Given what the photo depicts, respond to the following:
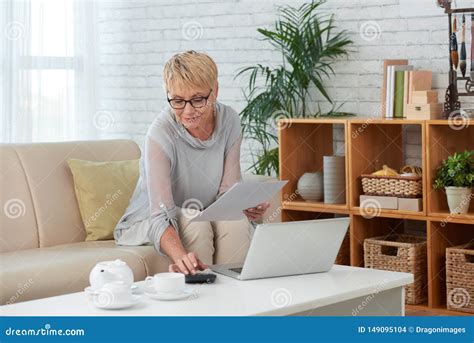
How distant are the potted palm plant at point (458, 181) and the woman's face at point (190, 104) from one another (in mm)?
1406

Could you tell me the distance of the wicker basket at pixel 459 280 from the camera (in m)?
4.09

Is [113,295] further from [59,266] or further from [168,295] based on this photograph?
[59,266]

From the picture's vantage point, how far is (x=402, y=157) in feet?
15.4

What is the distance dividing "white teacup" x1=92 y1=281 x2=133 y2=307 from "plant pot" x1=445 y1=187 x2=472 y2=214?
219 centimetres

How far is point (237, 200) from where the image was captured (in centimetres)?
288

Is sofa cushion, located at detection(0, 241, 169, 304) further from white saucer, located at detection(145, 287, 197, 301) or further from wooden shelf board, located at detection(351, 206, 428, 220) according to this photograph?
wooden shelf board, located at detection(351, 206, 428, 220)

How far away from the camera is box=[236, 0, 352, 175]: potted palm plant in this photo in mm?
4852

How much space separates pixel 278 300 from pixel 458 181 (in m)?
1.98

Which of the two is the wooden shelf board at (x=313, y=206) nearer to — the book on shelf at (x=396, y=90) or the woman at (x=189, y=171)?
the book on shelf at (x=396, y=90)

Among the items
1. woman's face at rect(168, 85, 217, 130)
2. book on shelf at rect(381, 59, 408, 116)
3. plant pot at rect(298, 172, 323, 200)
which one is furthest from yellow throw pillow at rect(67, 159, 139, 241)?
book on shelf at rect(381, 59, 408, 116)

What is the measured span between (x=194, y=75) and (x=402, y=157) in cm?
189

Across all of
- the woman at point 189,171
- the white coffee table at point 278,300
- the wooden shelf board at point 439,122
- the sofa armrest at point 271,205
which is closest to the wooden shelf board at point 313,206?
the sofa armrest at point 271,205

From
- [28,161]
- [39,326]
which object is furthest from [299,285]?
[28,161]

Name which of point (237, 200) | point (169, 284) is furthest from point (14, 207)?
point (169, 284)
